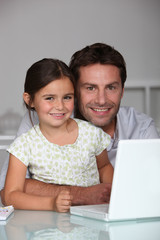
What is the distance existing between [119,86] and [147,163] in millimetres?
893

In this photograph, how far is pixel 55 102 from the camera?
61.4 inches

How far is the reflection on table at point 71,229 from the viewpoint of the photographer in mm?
1040

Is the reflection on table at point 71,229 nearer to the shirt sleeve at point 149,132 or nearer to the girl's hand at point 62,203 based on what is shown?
the girl's hand at point 62,203

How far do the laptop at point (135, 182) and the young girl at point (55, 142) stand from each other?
0.45m

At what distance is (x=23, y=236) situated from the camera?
1053mm

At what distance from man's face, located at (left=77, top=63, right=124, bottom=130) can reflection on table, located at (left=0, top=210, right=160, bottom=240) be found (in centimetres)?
70

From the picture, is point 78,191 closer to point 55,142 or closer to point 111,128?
point 55,142

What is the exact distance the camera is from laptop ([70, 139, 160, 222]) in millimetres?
1067

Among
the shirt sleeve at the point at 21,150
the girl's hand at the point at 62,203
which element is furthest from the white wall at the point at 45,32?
the girl's hand at the point at 62,203

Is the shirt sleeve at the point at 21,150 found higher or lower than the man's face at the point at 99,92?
lower

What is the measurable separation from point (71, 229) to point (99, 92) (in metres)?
0.86

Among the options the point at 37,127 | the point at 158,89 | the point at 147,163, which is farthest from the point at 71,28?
the point at 147,163


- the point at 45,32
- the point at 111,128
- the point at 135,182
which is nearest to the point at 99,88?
the point at 111,128

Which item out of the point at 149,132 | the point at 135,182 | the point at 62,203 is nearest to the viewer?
the point at 135,182
